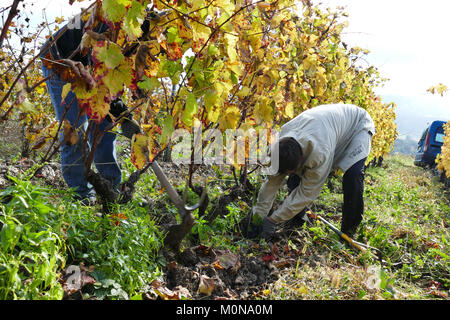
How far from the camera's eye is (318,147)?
263 centimetres

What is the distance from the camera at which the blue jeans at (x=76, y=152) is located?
2383 millimetres

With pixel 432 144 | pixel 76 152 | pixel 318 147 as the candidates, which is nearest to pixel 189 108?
pixel 76 152

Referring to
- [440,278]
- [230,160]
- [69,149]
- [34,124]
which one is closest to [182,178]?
[230,160]

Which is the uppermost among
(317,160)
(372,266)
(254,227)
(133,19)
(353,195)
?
(133,19)

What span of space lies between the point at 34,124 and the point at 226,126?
3.23m

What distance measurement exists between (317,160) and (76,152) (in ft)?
5.59

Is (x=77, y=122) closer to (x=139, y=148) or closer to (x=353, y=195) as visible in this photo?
(x=139, y=148)

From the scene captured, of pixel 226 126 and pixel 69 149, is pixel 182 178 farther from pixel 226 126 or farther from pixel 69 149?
pixel 226 126

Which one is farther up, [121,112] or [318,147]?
[121,112]

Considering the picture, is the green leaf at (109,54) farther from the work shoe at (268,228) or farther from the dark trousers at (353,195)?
the dark trousers at (353,195)

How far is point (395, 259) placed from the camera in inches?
110

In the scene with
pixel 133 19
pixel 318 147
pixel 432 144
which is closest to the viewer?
pixel 133 19

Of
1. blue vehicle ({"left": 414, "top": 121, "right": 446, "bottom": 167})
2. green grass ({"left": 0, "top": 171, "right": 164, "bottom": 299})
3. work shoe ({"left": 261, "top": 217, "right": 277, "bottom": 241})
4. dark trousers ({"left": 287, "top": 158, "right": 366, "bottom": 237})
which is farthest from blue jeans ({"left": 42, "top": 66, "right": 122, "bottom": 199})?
blue vehicle ({"left": 414, "top": 121, "right": 446, "bottom": 167})

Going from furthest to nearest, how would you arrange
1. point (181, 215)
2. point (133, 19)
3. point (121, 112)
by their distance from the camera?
point (121, 112), point (181, 215), point (133, 19)
